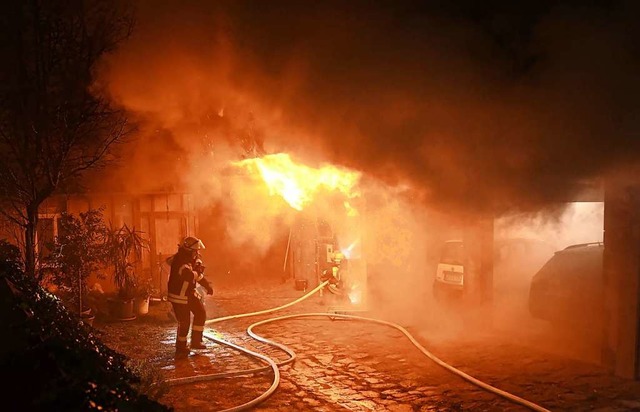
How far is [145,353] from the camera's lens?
26.7 feet

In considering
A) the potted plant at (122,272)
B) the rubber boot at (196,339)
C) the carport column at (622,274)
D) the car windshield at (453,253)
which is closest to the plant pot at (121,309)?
the potted plant at (122,272)

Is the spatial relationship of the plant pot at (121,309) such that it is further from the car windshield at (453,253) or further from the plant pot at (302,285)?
the car windshield at (453,253)

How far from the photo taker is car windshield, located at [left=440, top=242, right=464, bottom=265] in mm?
9781

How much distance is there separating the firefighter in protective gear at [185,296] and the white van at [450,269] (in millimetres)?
4735

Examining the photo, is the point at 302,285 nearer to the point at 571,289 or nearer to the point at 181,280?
the point at 181,280

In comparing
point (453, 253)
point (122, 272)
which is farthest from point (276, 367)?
point (122, 272)

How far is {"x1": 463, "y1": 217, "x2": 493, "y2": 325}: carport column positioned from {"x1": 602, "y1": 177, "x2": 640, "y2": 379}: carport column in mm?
2378

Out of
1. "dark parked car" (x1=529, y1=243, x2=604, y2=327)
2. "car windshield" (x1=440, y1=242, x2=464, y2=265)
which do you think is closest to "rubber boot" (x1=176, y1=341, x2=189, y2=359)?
"car windshield" (x1=440, y1=242, x2=464, y2=265)

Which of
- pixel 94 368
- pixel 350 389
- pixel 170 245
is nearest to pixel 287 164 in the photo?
pixel 170 245

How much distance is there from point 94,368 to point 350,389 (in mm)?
3610

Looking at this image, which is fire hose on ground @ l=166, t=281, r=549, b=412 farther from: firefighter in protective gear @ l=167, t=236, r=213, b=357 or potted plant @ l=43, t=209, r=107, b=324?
potted plant @ l=43, t=209, r=107, b=324

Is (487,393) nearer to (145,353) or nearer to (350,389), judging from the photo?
(350,389)

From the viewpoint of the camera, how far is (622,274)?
662 centimetres

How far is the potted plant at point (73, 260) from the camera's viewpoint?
953cm
